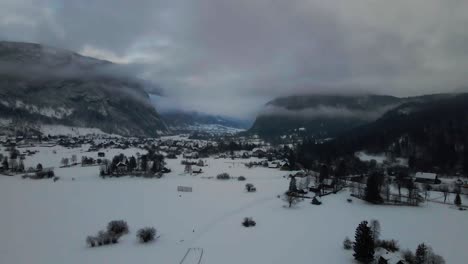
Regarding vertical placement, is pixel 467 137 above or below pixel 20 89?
below

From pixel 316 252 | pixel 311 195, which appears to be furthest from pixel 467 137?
pixel 316 252

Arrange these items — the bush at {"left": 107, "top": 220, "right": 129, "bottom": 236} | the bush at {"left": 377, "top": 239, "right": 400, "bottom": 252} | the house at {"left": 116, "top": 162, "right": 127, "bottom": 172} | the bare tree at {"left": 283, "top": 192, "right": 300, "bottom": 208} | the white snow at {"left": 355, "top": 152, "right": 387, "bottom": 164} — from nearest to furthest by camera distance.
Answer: the bush at {"left": 377, "top": 239, "right": 400, "bottom": 252}, the bush at {"left": 107, "top": 220, "right": 129, "bottom": 236}, the bare tree at {"left": 283, "top": 192, "right": 300, "bottom": 208}, the house at {"left": 116, "top": 162, "right": 127, "bottom": 172}, the white snow at {"left": 355, "top": 152, "right": 387, "bottom": 164}

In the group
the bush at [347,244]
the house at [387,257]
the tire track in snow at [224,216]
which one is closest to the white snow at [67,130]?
the tire track in snow at [224,216]

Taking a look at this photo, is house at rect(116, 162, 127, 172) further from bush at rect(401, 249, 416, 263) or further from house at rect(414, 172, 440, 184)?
house at rect(414, 172, 440, 184)

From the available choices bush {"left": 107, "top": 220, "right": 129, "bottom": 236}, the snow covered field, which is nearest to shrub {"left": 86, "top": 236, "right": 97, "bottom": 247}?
the snow covered field

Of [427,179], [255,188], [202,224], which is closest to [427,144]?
[427,179]

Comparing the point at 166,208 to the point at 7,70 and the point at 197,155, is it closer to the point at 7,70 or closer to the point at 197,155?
the point at 197,155

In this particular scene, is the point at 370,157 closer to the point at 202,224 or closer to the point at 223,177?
the point at 223,177

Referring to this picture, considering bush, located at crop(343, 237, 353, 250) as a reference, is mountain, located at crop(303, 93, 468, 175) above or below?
above
